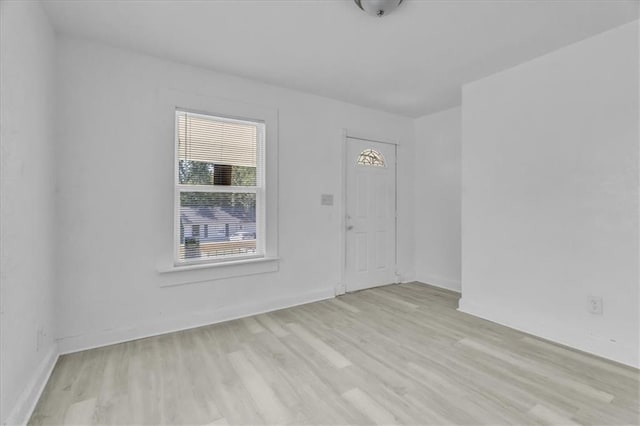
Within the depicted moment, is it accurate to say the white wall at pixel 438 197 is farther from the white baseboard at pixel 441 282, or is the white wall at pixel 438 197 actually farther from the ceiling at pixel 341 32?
the ceiling at pixel 341 32

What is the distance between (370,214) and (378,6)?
281 cm

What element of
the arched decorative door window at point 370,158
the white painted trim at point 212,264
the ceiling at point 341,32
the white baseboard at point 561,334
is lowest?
the white baseboard at point 561,334

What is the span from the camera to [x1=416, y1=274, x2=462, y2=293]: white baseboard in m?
4.35

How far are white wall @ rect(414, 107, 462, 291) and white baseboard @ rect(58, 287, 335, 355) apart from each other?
1.93m

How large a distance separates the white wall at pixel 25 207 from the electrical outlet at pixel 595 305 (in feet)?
13.0

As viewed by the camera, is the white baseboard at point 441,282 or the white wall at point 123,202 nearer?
the white wall at point 123,202

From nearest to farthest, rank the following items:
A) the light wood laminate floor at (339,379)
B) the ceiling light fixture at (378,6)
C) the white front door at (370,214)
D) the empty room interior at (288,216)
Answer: the light wood laminate floor at (339,379) → the empty room interior at (288,216) → the ceiling light fixture at (378,6) → the white front door at (370,214)

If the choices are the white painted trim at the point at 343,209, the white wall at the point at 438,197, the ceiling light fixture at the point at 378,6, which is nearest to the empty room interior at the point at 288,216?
the ceiling light fixture at the point at 378,6

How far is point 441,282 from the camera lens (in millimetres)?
4578

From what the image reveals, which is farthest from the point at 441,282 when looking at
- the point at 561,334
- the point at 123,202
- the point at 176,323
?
the point at 123,202

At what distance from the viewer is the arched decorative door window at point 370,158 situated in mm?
4395

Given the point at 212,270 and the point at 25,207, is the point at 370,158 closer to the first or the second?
the point at 212,270

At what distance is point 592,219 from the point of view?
2586mm

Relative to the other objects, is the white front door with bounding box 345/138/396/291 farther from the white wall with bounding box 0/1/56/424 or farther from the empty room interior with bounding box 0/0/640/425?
the white wall with bounding box 0/1/56/424
